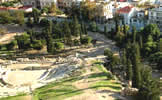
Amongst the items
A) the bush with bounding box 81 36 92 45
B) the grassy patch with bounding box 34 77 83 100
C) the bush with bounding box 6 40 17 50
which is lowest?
the grassy patch with bounding box 34 77 83 100

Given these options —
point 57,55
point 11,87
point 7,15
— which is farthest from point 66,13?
point 11,87

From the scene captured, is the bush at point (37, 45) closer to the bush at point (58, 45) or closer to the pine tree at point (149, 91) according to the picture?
the bush at point (58, 45)

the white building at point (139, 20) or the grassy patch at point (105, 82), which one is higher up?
the white building at point (139, 20)

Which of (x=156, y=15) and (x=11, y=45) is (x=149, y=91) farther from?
(x=11, y=45)

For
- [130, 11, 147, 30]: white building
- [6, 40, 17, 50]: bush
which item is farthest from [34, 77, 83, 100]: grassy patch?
[130, 11, 147, 30]: white building

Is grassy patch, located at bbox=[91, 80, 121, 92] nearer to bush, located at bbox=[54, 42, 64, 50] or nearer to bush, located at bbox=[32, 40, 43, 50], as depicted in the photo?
bush, located at bbox=[54, 42, 64, 50]

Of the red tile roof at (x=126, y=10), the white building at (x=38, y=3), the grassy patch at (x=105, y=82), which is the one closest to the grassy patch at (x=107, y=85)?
the grassy patch at (x=105, y=82)

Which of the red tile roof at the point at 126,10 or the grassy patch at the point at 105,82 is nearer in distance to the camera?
the grassy patch at the point at 105,82

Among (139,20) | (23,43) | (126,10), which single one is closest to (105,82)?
(23,43)

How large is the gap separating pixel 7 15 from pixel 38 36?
14846mm

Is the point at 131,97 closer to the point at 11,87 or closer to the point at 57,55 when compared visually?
the point at 11,87

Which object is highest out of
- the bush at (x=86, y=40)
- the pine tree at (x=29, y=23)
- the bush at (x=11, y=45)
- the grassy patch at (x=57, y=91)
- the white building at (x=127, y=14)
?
the white building at (x=127, y=14)

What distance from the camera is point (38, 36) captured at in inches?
2108

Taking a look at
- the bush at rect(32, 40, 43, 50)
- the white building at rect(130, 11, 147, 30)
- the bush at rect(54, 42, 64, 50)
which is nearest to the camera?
the bush at rect(54, 42, 64, 50)
